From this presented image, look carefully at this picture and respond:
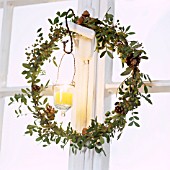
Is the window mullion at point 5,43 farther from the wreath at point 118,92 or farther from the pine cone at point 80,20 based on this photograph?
the pine cone at point 80,20

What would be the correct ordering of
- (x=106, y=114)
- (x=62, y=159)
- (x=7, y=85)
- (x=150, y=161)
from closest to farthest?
(x=106, y=114) → (x=150, y=161) → (x=62, y=159) → (x=7, y=85)

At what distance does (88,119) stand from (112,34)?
0.35m

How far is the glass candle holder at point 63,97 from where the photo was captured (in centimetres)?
190

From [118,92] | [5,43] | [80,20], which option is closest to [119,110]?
[118,92]

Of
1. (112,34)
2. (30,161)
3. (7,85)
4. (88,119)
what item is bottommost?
(30,161)

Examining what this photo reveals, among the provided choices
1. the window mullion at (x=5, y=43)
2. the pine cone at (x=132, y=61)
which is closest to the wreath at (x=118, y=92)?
the pine cone at (x=132, y=61)

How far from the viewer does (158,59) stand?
6.78 feet

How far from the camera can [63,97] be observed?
1.90 metres

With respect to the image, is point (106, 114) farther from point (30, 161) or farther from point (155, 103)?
point (30, 161)

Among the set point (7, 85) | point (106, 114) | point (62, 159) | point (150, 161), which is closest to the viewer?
point (106, 114)

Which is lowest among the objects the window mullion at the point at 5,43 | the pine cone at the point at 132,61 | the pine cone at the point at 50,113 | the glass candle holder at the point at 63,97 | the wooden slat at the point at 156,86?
the pine cone at the point at 50,113

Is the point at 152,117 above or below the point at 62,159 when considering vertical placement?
above

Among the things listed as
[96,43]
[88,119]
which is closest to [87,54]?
[96,43]

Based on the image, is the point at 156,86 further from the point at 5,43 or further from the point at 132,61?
the point at 5,43
